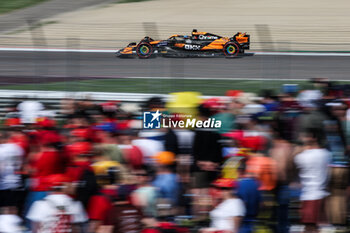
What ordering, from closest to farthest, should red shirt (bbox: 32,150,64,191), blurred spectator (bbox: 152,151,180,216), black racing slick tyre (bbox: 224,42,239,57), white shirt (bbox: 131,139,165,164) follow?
1. blurred spectator (bbox: 152,151,180,216)
2. red shirt (bbox: 32,150,64,191)
3. white shirt (bbox: 131,139,165,164)
4. black racing slick tyre (bbox: 224,42,239,57)

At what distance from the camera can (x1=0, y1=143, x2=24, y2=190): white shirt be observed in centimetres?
571

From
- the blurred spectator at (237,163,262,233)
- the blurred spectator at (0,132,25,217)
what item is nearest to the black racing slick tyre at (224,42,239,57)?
the blurred spectator at (0,132,25,217)

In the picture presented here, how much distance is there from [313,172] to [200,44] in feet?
30.5

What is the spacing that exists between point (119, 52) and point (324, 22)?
12.6m

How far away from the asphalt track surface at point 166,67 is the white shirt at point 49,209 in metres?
4.41

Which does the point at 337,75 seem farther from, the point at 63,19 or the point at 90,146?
the point at 63,19

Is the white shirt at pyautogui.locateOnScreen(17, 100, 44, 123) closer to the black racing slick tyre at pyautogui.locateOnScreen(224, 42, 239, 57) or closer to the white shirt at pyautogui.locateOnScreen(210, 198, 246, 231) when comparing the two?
the white shirt at pyautogui.locateOnScreen(210, 198, 246, 231)

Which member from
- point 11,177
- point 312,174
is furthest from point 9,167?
point 312,174

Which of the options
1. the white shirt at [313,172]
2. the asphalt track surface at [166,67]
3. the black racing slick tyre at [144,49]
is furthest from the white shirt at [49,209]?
the black racing slick tyre at [144,49]

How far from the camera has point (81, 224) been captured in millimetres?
5277

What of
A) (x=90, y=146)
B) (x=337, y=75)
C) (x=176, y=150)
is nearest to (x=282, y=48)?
(x=337, y=75)

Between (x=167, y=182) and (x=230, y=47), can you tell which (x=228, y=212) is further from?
(x=230, y=47)

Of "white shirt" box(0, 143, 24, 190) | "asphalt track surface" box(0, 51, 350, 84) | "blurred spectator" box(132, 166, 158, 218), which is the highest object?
"asphalt track surface" box(0, 51, 350, 84)

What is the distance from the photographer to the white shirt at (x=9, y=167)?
18.7ft
